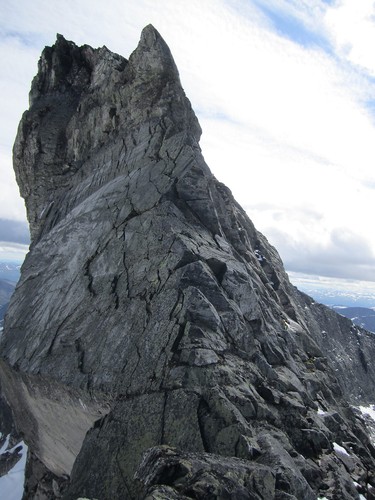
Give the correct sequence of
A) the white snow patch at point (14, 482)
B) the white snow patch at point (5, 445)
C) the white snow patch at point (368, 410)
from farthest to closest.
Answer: the white snow patch at point (5, 445) → the white snow patch at point (14, 482) → the white snow patch at point (368, 410)

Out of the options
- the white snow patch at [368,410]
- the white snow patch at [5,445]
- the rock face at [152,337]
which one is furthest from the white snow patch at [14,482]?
the white snow patch at [368,410]

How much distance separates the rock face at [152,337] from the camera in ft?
54.7

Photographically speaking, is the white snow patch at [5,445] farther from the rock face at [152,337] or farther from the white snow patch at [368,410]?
the white snow patch at [368,410]

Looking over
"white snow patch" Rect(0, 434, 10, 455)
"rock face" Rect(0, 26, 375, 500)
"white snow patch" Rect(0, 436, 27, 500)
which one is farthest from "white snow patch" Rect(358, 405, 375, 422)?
"white snow patch" Rect(0, 434, 10, 455)

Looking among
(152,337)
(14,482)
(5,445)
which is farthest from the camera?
(5,445)

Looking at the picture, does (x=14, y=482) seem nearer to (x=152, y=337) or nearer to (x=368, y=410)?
(x=368, y=410)

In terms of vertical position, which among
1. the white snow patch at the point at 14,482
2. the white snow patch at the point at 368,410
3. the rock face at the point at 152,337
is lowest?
the white snow patch at the point at 14,482

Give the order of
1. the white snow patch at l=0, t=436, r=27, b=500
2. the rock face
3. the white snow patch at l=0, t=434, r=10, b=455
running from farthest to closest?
the white snow patch at l=0, t=434, r=10, b=455
the white snow patch at l=0, t=436, r=27, b=500
the rock face

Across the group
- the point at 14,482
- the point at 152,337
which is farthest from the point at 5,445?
the point at 152,337

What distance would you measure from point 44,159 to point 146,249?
23666mm

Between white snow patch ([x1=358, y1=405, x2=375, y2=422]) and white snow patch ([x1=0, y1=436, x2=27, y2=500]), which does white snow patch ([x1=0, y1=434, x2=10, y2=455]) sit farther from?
white snow patch ([x1=358, y1=405, x2=375, y2=422])

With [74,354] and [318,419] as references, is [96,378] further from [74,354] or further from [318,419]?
[318,419]

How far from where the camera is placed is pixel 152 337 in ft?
68.5

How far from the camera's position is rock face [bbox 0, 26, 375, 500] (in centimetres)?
1669
